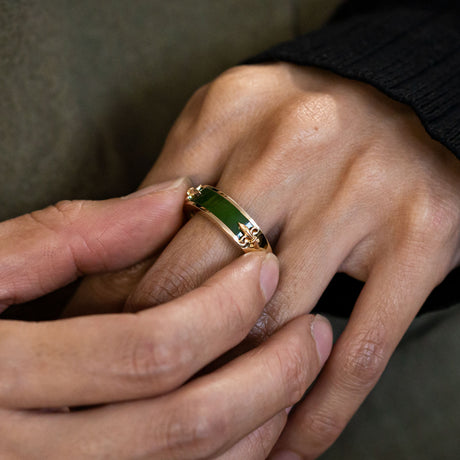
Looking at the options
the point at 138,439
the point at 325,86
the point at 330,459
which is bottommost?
the point at 330,459

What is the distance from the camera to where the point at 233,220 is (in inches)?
25.0

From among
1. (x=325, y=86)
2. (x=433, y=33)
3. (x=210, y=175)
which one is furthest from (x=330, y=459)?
(x=433, y=33)

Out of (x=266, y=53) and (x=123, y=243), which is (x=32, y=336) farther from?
(x=266, y=53)

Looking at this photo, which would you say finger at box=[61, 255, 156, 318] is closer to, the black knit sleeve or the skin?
the skin

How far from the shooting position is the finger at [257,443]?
0.60 metres

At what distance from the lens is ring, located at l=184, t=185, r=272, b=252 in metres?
0.63

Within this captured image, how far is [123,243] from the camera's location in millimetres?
699

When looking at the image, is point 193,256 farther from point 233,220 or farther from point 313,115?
point 313,115

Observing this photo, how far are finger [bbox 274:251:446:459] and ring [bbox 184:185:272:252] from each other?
7.2 inches

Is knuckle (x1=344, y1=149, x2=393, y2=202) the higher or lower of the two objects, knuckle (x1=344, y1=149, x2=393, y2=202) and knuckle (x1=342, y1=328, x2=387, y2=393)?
the higher

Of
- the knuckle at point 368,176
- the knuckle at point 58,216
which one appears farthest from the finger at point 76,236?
the knuckle at point 368,176

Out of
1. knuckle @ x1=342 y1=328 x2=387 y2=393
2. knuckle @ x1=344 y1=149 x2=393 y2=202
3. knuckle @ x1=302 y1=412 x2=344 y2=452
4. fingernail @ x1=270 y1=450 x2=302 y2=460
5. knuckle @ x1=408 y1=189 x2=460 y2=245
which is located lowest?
fingernail @ x1=270 y1=450 x2=302 y2=460

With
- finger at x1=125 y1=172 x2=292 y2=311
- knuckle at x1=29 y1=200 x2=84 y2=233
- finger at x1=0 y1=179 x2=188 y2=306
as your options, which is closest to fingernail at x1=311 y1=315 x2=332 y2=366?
finger at x1=125 y1=172 x2=292 y2=311

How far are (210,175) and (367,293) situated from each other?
0.32 metres
